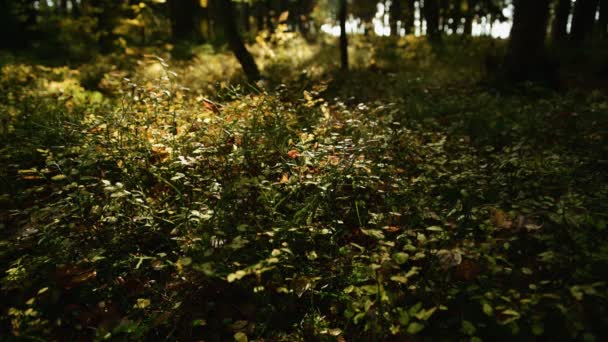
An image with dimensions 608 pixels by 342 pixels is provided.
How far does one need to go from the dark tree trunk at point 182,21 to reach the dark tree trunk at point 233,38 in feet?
28.6

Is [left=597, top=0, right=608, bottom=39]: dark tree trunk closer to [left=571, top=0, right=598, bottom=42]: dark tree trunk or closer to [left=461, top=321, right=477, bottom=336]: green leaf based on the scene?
[left=571, top=0, right=598, bottom=42]: dark tree trunk

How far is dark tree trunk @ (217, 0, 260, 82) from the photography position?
8977mm

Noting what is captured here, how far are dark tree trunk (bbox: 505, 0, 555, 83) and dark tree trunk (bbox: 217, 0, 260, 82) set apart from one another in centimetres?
590

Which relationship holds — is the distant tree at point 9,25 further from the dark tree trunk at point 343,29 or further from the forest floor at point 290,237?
the dark tree trunk at point 343,29

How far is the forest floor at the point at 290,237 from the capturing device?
A: 2.30 meters

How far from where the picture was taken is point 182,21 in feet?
56.4

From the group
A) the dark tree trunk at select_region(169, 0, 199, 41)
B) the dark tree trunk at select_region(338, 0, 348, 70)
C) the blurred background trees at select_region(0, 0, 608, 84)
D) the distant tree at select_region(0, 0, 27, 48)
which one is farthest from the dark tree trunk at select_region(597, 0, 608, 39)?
the distant tree at select_region(0, 0, 27, 48)

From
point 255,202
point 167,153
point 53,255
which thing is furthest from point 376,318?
point 167,153

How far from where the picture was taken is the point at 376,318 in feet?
7.47

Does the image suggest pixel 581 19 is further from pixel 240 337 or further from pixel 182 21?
pixel 182 21

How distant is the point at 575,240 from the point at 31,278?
151 inches

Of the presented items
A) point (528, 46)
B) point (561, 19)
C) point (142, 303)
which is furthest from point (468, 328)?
point (561, 19)

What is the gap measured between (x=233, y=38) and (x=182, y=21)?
9.67 metres

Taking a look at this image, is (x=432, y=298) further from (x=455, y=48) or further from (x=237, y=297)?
(x=455, y=48)
